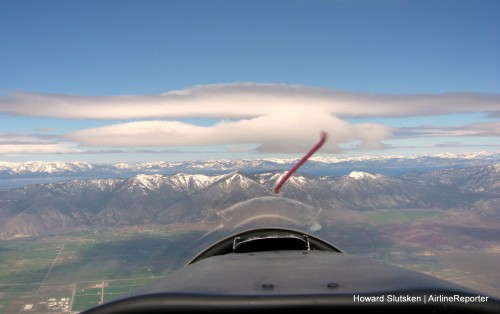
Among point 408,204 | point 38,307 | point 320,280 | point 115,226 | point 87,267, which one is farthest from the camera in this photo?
point 408,204

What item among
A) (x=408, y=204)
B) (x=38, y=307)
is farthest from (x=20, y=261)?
(x=408, y=204)

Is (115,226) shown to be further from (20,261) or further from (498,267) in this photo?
Answer: (498,267)

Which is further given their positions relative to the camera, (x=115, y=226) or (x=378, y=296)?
(x=115, y=226)

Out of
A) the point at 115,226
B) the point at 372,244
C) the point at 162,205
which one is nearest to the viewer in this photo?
the point at 372,244

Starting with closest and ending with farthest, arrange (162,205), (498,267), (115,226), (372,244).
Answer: (498,267) → (372,244) → (115,226) → (162,205)

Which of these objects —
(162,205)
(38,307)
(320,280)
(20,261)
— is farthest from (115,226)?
(320,280)

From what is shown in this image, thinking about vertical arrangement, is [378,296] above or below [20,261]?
above

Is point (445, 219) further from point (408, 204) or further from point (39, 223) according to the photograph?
point (39, 223)

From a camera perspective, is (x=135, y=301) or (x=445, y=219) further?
(x=445, y=219)

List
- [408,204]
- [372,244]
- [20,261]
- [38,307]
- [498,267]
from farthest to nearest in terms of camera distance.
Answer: [408,204] → [20,261] → [372,244] → [498,267] → [38,307]
